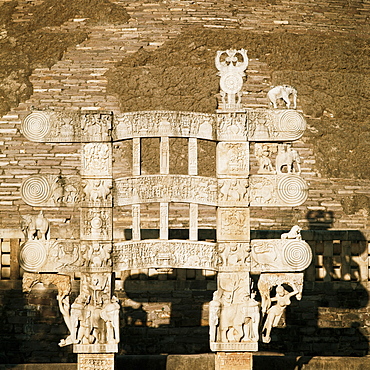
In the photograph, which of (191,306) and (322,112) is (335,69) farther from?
(191,306)

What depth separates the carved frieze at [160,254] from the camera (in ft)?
37.5

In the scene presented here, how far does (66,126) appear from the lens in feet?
37.5

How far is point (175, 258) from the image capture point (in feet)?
37.5

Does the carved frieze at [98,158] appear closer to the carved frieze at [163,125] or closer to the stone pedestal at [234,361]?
the carved frieze at [163,125]

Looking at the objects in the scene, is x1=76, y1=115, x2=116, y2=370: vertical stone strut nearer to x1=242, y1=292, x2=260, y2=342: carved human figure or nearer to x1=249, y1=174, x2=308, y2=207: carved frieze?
x1=242, y1=292, x2=260, y2=342: carved human figure

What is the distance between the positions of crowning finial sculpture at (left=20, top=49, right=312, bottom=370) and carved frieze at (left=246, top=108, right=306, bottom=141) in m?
0.01

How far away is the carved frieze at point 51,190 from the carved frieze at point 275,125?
7.96 ft

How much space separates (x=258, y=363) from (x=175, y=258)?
7.79 ft

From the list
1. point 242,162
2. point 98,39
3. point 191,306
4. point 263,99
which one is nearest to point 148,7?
point 98,39

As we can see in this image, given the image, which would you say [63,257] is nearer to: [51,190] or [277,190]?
[51,190]

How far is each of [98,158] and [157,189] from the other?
88 cm

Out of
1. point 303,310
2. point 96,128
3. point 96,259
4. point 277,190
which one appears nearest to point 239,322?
point 277,190

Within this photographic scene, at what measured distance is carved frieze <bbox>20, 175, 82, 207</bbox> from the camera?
37.2ft

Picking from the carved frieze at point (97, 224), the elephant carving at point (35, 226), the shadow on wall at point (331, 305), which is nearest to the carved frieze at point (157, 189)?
the carved frieze at point (97, 224)
